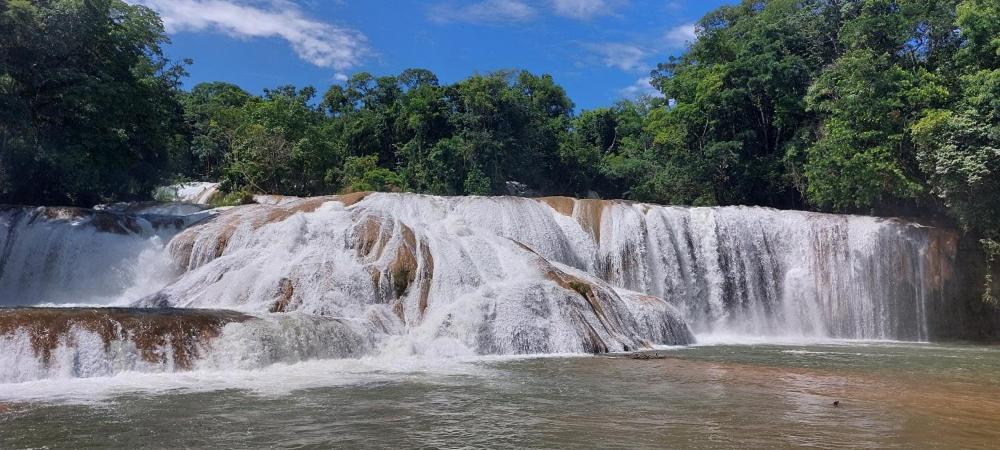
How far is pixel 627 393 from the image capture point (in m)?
9.22

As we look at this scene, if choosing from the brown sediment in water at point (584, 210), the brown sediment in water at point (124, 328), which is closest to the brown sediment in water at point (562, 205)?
the brown sediment in water at point (584, 210)

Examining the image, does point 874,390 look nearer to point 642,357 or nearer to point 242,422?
point 642,357

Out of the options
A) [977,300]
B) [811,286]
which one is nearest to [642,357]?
[811,286]

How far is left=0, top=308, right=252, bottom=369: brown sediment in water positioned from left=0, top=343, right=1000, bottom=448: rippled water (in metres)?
0.67

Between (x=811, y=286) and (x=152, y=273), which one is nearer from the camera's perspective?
(x=152, y=273)

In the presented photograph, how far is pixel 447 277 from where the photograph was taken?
15.9 m

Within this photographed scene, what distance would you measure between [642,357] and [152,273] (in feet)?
41.2

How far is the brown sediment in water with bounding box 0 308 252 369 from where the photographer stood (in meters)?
10.2

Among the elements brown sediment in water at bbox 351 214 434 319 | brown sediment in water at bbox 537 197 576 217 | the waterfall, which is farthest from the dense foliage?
brown sediment in water at bbox 537 197 576 217

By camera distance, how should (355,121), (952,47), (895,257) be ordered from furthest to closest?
1. (355,121)
2. (952,47)
3. (895,257)

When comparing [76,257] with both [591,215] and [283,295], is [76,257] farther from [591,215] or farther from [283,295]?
[591,215]

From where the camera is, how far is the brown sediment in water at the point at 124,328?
10164mm

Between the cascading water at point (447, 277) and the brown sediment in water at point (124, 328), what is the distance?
1.1 inches

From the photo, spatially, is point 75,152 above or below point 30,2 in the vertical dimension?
below
